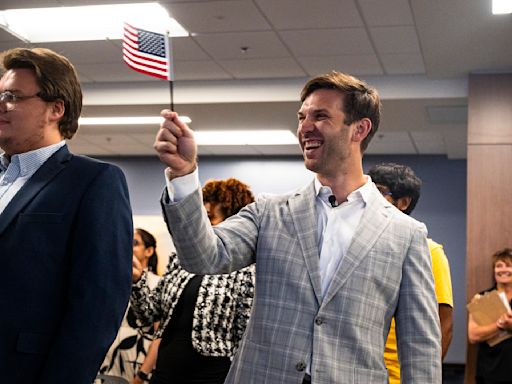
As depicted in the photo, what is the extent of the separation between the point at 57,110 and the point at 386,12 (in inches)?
164

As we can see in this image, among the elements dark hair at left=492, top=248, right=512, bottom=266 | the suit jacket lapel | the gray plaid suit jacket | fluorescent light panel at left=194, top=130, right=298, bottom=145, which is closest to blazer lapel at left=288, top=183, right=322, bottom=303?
the gray plaid suit jacket

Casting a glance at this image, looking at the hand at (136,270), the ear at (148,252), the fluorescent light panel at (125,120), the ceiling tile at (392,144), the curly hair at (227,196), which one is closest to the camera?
the hand at (136,270)

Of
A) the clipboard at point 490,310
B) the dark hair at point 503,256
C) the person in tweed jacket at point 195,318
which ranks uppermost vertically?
the dark hair at point 503,256

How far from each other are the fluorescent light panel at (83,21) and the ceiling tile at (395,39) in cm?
156

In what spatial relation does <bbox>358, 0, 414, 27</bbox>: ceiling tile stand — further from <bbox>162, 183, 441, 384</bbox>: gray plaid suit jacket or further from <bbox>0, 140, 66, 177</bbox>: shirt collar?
<bbox>0, 140, 66, 177</bbox>: shirt collar

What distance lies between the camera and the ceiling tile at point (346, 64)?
277 inches

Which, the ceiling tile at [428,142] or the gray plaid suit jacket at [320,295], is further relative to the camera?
the ceiling tile at [428,142]

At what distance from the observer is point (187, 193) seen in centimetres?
178

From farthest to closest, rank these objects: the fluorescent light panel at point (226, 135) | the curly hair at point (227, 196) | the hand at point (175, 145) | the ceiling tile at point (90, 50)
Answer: the fluorescent light panel at point (226, 135) < the ceiling tile at point (90, 50) < the curly hair at point (227, 196) < the hand at point (175, 145)

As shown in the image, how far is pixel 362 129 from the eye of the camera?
2330mm

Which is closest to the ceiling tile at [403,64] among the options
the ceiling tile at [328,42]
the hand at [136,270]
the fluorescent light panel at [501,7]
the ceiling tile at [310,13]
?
the ceiling tile at [328,42]

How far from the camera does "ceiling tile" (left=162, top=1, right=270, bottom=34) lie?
19.0 ft

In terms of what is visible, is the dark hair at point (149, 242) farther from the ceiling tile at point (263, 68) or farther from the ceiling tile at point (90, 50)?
the ceiling tile at point (263, 68)

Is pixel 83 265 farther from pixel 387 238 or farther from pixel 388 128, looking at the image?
pixel 388 128
